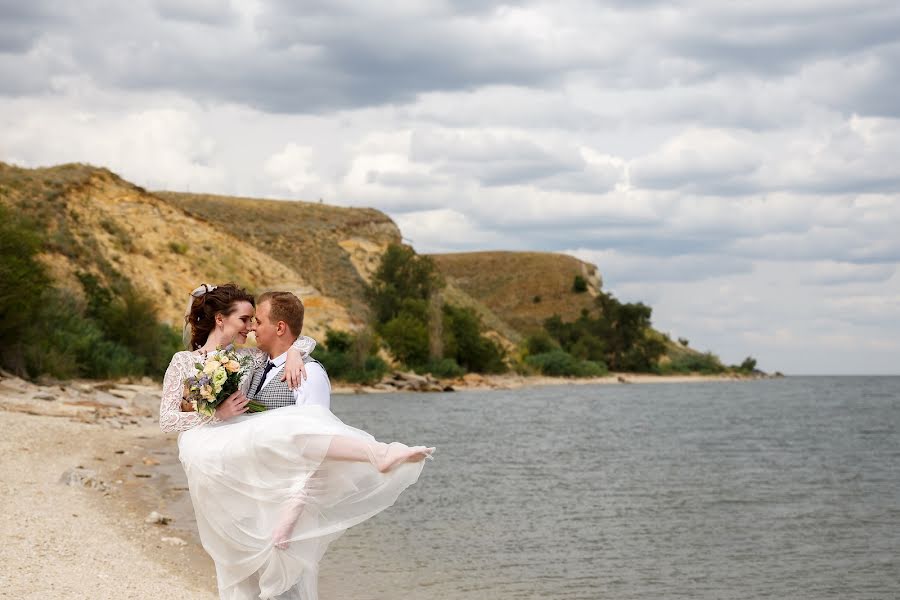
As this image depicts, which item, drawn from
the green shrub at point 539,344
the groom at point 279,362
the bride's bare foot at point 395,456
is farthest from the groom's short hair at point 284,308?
the green shrub at point 539,344

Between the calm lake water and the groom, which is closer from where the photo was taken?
the groom

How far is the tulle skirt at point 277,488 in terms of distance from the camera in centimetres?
502

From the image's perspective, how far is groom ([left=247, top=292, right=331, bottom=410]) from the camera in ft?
17.0

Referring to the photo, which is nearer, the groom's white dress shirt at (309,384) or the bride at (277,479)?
the bride at (277,479)

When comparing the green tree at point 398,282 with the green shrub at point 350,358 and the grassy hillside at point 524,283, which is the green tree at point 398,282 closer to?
the green shrub at point 350,358

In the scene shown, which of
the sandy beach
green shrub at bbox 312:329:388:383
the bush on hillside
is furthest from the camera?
green shrub at bbox 312:329:388:383

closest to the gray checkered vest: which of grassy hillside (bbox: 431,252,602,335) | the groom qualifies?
the groom

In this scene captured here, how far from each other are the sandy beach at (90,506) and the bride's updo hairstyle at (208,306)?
12.4ft

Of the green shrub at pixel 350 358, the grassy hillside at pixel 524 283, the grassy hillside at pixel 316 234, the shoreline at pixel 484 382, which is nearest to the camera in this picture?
the green shrub at pixel 350 358

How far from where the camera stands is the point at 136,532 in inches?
488

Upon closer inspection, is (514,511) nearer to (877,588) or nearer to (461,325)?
(877,588)

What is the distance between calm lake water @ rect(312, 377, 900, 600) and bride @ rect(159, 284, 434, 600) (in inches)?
241

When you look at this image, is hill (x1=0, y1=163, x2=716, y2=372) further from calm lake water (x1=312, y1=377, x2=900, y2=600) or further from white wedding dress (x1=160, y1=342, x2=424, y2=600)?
white wedding dress (x1=160, y1=342, x2=424, y2=600)

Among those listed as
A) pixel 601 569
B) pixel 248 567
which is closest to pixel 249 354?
pixel 248 567
